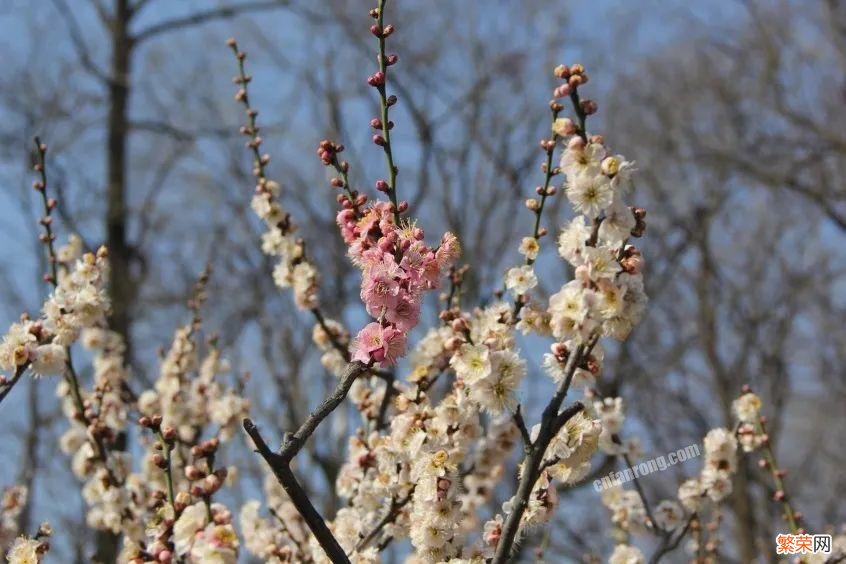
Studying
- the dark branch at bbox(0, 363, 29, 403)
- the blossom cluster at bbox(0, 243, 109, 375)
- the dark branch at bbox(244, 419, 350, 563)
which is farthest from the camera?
the blossom cluster at bbox(0, 243, 109, 375)

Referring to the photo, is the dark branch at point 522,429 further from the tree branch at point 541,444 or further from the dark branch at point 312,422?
the dark branch at point 312,422

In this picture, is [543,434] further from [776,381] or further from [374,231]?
[776,381]

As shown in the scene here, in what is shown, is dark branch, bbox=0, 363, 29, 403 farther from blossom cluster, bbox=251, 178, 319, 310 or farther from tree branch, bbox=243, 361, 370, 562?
blossom cluster, bbox=251, 178, 319, 310

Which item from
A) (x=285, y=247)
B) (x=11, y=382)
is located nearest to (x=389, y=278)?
(x=11, y=382)

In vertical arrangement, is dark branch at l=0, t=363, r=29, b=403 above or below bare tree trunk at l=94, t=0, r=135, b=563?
below

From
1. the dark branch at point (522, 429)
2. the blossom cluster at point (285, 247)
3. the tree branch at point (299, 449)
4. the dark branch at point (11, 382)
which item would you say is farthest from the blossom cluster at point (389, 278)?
the blossom cluster at point (285, 247)

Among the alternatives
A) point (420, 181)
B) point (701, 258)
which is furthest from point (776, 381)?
point (420, 181)

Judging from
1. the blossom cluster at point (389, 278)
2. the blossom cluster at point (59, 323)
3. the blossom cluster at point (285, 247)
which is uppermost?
the blossom cluster at point (285, 247)

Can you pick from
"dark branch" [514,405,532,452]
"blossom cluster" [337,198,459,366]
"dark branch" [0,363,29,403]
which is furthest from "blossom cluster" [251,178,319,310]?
"dark branch" [514,405,532,452]

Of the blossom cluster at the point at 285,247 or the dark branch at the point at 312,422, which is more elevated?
the blossom cluster at the point at 285,247

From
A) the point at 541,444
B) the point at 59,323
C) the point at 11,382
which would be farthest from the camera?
the point at 59,323

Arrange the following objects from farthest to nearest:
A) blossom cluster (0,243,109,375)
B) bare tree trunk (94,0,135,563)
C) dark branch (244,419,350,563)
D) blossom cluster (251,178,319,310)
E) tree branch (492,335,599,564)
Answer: bare tree trunk (94,0,135,563) → blossom cluster (251,178,319,310) → blossom cluster (0,243,109,375) → tree branch (492,335,599,564) → dark branch (244,419,350,563)

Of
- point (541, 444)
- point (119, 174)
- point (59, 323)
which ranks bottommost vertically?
point (541, 444)

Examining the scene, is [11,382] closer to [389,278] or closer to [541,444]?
[389,278]
